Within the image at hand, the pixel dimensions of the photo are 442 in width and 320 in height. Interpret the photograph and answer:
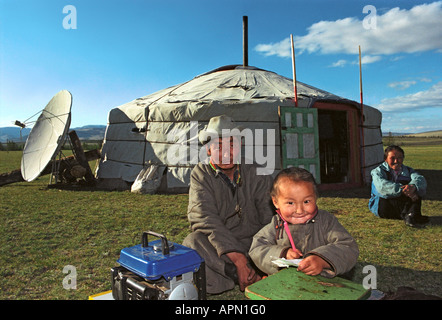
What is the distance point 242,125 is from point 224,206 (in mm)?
4590

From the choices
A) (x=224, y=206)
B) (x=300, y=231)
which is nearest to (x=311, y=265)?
(x=300, y=231)

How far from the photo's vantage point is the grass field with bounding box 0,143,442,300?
8.56 ft

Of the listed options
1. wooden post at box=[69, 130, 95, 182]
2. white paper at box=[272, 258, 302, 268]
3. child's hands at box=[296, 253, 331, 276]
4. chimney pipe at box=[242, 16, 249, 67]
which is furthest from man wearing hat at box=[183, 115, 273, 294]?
chimney pipe at box=[242, 16, 249, 67]

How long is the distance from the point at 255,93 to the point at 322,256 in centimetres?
601

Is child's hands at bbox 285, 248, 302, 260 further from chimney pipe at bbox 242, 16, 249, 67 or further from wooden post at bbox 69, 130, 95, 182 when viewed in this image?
chimney pipe at bbox 242, 16, 249, 67

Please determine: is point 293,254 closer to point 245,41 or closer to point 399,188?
point 399,188

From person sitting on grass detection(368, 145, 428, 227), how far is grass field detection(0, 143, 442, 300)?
158 mm

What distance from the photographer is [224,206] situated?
2.29 meters

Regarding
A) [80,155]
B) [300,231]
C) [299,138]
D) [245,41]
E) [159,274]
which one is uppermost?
[245,41]

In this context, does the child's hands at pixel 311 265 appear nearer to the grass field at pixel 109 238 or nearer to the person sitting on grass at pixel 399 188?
the grass field at pixel 109 238

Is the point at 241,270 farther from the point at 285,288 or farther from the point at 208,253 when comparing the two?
the point at 285,288

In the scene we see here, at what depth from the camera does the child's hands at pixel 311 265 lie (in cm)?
144
